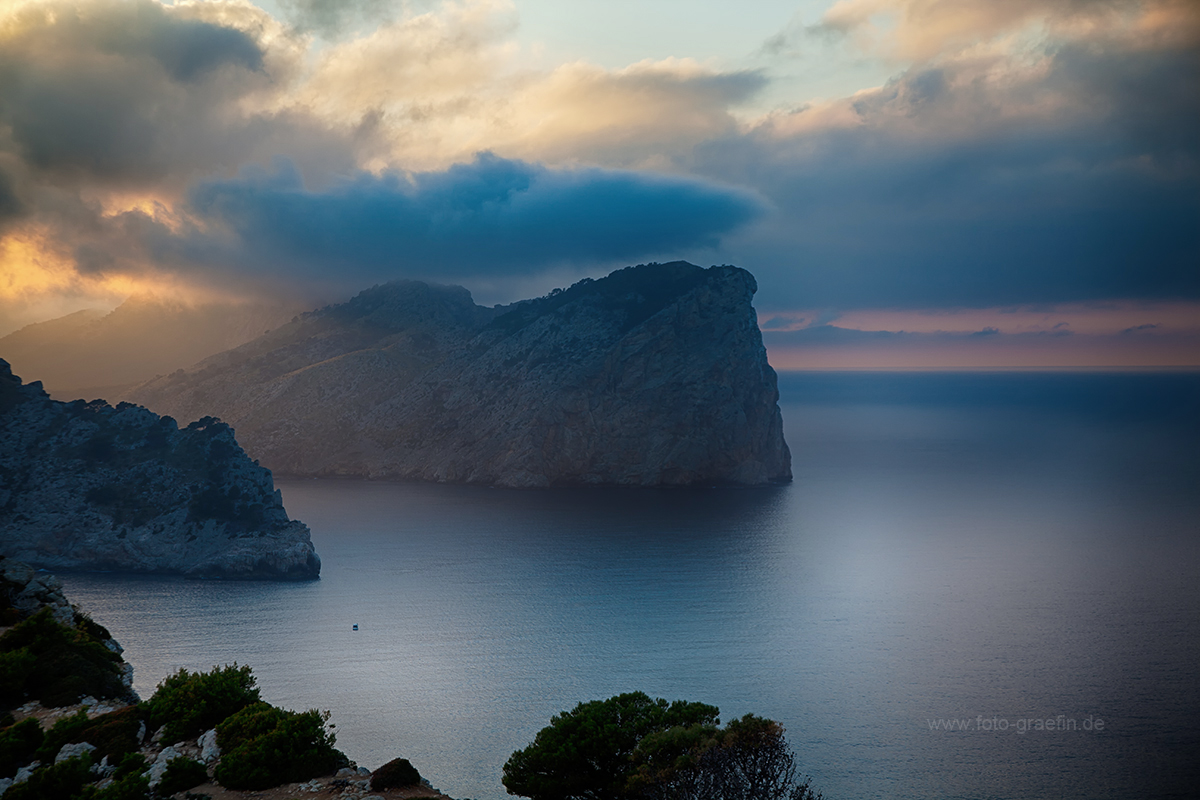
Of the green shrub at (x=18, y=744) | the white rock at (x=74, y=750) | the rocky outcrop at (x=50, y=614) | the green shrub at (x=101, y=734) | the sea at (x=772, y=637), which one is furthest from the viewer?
the sea at (x=772, y=637)

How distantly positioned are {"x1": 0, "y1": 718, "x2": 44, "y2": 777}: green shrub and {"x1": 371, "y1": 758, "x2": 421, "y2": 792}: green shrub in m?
14.4

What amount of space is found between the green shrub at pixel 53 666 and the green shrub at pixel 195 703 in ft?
18.5

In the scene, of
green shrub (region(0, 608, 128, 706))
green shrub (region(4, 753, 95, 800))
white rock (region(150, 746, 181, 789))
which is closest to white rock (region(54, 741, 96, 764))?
green shrub (region(4, 753, 95, 800))

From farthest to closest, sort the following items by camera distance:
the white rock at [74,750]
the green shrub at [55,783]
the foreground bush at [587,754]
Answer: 1. the foreground bush at [587,754]
2. the white rock at [74,750]
3. the green shrub at [55,783]

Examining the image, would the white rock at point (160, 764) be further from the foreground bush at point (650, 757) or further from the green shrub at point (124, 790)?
the foreground bush at point (650, 757)

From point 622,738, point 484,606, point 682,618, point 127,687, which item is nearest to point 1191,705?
point 682,618

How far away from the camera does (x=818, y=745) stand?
195 feet

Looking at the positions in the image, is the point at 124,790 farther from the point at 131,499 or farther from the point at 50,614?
the point at 131,499

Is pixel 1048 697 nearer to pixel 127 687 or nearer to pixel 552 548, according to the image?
pixel 127 687

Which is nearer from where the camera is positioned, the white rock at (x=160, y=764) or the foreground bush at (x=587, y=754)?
the white rock at (x=160, y=764)

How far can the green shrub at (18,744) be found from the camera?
29.2 m

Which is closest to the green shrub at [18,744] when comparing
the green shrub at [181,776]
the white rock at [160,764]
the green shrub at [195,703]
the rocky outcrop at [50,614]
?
the green shrub at [195,703]

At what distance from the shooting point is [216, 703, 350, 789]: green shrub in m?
27.3

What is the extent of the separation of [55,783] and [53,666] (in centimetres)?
1300
